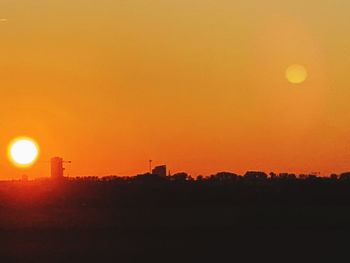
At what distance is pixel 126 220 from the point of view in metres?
87.3

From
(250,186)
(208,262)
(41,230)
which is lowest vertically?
(208,262)

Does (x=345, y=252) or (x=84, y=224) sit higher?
(x=84, y=224)

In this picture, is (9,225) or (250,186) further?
(250,186)

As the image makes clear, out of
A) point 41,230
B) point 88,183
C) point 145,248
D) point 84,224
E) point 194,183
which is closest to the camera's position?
point 145,248

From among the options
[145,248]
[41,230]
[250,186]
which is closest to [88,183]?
[250,186]

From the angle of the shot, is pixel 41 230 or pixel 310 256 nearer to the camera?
pixel 310 256

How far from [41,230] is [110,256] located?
24.8 metres

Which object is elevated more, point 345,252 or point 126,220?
point 126,220

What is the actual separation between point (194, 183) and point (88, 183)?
22756mm

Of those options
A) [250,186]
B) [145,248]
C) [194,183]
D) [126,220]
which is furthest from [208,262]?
[194,183]

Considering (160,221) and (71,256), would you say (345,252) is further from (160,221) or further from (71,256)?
(160,221)

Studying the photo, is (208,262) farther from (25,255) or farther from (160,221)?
(160,221)

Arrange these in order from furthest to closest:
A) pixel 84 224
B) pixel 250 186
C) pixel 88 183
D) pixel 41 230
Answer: pixel 88 183 < pixel 250 186 < pixel 84 224 < pixel 41 230

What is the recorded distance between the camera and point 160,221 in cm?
8544
